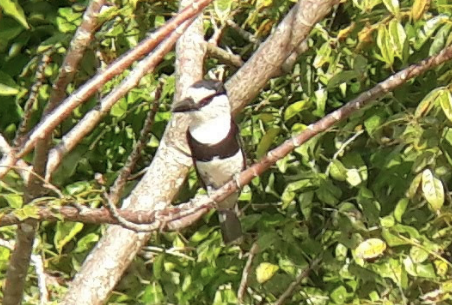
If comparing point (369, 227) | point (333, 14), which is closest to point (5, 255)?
point (369, 227)

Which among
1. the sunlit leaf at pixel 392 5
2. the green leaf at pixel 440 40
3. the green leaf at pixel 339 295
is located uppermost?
the sunlit leaf at pixel 392 5

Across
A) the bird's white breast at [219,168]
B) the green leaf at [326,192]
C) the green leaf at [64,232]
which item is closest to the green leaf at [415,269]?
the green leaf at [326,192]

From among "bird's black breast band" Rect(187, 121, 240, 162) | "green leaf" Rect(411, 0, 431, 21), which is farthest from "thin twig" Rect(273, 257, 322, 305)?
"green leaf" Rect(411, 0, 431, 21)

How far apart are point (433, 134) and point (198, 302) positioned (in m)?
0.83

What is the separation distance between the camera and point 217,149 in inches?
106

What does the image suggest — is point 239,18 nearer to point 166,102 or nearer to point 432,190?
point 166,102

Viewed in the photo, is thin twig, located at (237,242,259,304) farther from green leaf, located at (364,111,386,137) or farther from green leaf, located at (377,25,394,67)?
green leaf, located at (377,25,394,67)

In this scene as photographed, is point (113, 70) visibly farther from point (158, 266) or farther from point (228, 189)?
point (158, 266)

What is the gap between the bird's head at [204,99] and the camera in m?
2.34

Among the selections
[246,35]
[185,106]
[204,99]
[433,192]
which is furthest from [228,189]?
[246,35]

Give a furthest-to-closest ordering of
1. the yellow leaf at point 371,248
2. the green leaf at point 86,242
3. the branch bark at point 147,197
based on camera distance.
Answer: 1. the green leaf at point 86,242
2. the yellow leaf at point 371,248
3. the branch bark at point 147,197

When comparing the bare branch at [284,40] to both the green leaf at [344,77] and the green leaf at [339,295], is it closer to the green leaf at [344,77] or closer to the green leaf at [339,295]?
the green leaf at [344,77]

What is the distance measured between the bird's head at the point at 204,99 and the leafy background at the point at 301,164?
0.46 feet

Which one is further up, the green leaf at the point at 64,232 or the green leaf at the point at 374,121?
the green leaf at the point at 374,121
